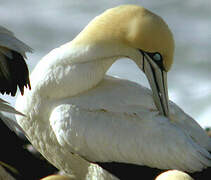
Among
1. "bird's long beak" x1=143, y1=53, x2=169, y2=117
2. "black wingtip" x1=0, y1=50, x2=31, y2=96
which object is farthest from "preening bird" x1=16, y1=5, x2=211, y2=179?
"black wingtip" x1=0, y1=50, x2=31, y2=96

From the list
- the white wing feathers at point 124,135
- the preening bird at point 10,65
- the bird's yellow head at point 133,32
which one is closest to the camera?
the preening bird at point 10,65

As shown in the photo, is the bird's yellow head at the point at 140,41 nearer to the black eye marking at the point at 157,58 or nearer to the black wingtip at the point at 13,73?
the black eye marking at the point at 157,58

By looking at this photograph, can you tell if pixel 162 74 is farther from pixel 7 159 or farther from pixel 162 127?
pixel 7 159

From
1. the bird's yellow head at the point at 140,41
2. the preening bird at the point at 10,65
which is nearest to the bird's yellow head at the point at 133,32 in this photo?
the bird's yellow head at the point at 140,41

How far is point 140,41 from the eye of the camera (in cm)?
516

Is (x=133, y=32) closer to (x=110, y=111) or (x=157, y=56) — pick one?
(x=157, y=56)

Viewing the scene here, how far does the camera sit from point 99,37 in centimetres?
527

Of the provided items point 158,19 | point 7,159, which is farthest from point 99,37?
point 7,159

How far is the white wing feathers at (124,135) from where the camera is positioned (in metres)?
4.98

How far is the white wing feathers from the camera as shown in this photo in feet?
16.4

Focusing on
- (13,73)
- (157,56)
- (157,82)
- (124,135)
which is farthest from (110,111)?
(13,73)

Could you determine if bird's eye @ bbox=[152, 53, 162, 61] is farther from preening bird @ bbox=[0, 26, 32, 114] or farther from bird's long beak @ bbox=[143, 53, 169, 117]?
preening bird @ bbox=[0, 26, 32, 114]

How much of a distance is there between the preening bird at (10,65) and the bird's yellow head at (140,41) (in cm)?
163

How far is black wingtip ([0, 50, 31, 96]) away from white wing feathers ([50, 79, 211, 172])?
1321 millimetres
